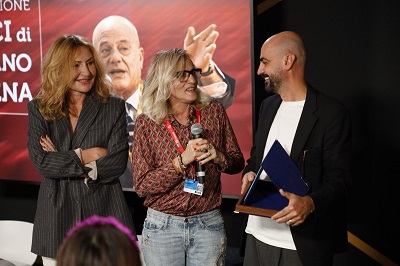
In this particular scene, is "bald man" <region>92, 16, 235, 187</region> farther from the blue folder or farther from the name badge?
the blue folder

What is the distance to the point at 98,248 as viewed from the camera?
161 cm

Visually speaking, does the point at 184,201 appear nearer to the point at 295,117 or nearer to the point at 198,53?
the point at 295,117

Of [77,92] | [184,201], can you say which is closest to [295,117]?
[184,201]

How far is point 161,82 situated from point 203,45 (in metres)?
1.82

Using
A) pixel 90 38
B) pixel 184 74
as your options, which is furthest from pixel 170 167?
pixel 90 38

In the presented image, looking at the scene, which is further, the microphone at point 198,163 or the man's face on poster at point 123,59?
the man's face on poster at point 123,59

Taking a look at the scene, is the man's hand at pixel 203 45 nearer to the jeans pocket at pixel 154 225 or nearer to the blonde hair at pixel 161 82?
the blonde hair at pixel 161 82

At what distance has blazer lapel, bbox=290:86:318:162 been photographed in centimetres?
304

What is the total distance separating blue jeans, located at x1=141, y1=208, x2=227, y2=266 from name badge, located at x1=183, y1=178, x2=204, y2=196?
15cm

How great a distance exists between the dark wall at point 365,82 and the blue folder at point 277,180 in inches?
77.5

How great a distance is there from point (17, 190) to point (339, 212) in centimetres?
395

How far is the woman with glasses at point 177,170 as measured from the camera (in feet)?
10.8

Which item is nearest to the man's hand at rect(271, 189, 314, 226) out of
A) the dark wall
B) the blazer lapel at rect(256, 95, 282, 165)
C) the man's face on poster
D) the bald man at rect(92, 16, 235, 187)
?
the blazer lapel at rect(256, 95, 282, 165)

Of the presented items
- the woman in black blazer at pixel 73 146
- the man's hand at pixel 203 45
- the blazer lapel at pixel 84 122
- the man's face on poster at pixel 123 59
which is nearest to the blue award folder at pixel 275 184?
the woman in black blazer at pixel 73 146
